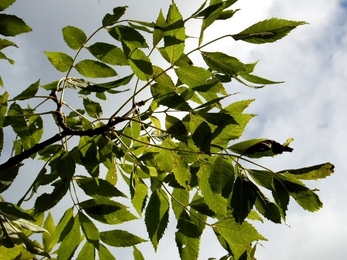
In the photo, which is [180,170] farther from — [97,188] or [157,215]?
[97,188]

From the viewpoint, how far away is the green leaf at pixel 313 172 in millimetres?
1815

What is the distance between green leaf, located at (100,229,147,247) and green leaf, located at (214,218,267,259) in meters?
0.36

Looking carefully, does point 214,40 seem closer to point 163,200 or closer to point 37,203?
point 163,200

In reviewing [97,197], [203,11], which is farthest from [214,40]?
Answer: [97,197]

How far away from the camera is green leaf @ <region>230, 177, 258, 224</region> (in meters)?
1.73

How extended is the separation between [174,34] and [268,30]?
35 centimetres

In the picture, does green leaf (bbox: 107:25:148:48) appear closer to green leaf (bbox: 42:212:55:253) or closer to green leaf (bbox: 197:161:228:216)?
green leaf (bbox: 197:161:228:216)

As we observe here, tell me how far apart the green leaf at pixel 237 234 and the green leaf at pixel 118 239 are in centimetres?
36

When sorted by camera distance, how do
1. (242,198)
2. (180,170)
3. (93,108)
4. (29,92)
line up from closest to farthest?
1. (242,198)
2. (180,170)
3. (29,92)
4. (93,108)

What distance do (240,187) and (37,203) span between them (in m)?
0.83

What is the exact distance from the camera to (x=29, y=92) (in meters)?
2.07

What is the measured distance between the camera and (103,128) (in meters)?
1.87

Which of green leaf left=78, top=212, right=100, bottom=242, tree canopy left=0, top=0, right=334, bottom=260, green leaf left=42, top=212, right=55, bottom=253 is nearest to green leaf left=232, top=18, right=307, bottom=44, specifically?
tree canopy left=0, top=0, right=334, bottom=260

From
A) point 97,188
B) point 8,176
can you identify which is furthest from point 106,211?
point 8,176
